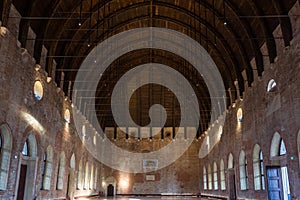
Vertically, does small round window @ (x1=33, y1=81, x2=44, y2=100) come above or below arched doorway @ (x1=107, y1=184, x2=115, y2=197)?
above

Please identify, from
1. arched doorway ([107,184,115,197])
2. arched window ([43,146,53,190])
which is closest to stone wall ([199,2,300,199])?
arched window ([43,146,53,190])

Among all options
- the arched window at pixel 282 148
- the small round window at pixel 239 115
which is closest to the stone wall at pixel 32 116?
the small round window at pixel 239 115

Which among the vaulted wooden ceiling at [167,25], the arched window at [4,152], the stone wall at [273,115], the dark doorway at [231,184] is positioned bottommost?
the dark doorway at [231,184]

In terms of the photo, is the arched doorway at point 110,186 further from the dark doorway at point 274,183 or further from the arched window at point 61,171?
the dark doorway at point 274,183

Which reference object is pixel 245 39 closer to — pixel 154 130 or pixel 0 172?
pixel 0 172

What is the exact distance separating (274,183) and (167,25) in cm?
1688

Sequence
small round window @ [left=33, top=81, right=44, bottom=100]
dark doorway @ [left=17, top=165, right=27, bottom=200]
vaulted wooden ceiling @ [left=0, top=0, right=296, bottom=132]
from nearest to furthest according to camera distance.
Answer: vaulted wooden ceiling @ [left=0, top=0, right=296, bottom=132] < dark doorway @ [left=17, top=165, right=27, bottom=200] < small round window @ [left=33, top=81, right=44, bottom=100]

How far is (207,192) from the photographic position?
3678cm

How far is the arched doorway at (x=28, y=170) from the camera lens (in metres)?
17.7

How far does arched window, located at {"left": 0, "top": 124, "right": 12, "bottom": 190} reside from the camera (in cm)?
1426

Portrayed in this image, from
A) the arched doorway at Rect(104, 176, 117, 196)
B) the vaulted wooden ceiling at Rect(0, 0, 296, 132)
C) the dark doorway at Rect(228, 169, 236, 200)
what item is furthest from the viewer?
the arched doorway at Rect(104, 176, 117, 196)

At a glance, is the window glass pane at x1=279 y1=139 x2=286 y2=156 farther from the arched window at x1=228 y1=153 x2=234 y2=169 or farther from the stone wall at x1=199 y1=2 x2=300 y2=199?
the arched window at x1=228 y1=153 x2=234 y2=169

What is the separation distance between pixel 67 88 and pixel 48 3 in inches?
309

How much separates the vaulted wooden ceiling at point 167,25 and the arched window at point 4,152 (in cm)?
477
